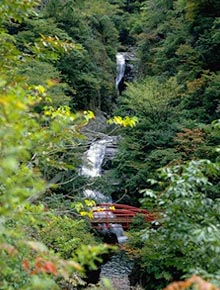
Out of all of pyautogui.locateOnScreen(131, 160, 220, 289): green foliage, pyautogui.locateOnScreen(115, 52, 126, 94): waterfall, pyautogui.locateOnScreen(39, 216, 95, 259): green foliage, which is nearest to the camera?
pyautogui.locateOnScreen(131, 160, 220, 289): green foliage

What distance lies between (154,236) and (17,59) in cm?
203

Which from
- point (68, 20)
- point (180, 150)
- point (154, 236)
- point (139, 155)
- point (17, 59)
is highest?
point (17, 59)

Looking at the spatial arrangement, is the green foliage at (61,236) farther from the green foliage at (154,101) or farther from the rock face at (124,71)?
the rock face at (124,71)

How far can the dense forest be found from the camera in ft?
6.18

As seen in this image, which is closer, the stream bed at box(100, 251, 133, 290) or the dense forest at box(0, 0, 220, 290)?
the dense forest at box(0, 0, 220, 290)

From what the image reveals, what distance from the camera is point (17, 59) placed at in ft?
10.3

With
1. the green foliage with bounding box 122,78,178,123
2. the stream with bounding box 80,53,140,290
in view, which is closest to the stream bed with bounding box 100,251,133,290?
the stream with bounding box 80,53,140,290

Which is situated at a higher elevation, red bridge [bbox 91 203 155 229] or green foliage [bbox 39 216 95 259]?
green foliage [bbox 39 216 95 259]

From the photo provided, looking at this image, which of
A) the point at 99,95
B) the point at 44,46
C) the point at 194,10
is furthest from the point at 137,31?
the point at 44,46

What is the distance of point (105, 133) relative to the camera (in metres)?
14.1

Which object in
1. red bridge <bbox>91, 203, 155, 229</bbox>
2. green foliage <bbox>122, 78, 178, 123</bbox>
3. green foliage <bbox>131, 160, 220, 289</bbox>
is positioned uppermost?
green foliage <bbox>131, 160, 220, 289</bbox>

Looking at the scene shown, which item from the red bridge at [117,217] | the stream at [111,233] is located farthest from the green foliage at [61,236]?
the red bridge at [117,217]

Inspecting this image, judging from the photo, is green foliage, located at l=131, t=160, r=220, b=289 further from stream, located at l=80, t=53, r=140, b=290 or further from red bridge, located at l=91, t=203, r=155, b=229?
red bridge, located at l=91, t=203, r=155, b=229

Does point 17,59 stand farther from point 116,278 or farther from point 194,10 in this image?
point 194,10
